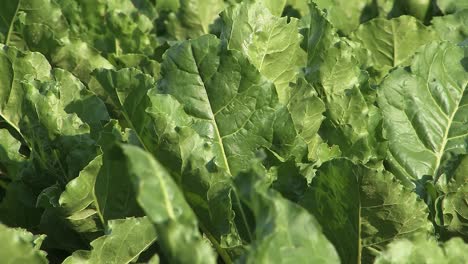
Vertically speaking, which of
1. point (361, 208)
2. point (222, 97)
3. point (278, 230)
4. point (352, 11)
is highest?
point (278, 230)

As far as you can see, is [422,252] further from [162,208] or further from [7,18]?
[7,18]

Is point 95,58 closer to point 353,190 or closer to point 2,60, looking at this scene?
point 2,60

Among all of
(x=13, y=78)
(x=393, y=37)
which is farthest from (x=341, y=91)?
(x=13, y=78)

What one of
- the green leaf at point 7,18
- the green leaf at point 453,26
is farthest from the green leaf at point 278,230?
the green leaf at point 453,26

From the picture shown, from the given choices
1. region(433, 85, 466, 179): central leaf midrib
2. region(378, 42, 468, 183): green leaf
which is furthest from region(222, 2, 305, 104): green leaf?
region(433, 85, 466, 179): central leaf midrib

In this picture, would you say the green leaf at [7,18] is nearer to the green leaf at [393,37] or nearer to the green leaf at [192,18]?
the green leaf at [192,18]

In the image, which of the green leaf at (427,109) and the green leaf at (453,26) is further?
the green leaf at (453,26)
